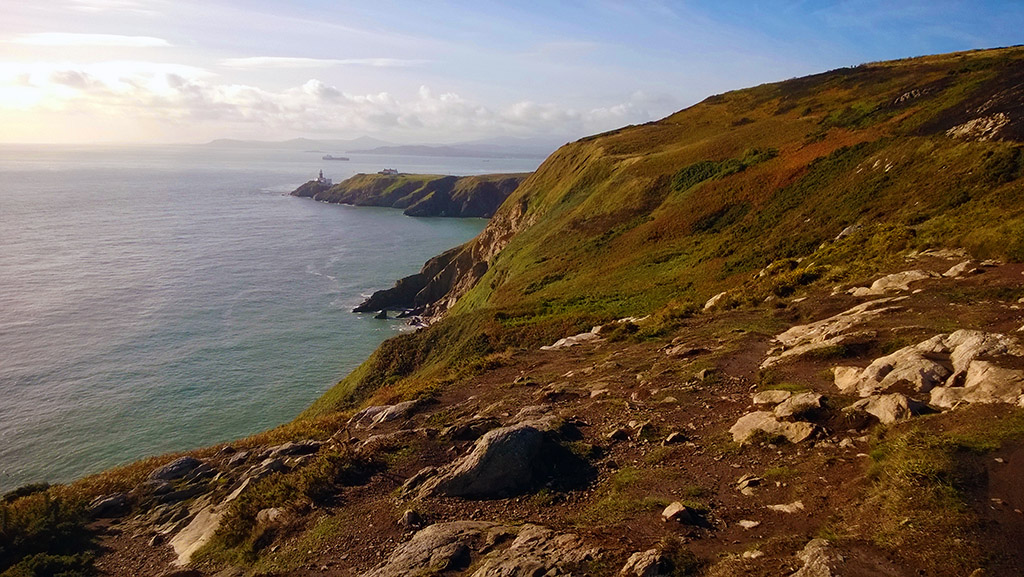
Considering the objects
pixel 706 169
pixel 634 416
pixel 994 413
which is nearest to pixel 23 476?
pixel 634 416

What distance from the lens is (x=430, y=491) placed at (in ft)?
46.0

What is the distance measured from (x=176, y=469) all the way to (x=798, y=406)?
21.5 m

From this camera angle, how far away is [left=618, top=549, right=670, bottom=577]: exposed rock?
351 inches

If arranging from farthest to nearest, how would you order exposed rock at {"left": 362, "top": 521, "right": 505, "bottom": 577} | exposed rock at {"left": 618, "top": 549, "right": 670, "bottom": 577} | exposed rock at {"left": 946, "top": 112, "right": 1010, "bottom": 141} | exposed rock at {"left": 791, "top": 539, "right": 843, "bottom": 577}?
exposed rock at {"left": 946, "top": 112, "right": 1010, "bottom": 141} < exposed rock at {"left": 362, "top": 521, "right": 505, "bottom": 577} < exposed rock at {"left": 618, "top": 549, "right": 670, "bottom": 577} < exposed rock at {"left": 791, "top": 539, "right": 843, "bottom": 577}

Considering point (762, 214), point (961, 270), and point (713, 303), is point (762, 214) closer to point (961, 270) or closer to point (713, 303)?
point (713, 303)

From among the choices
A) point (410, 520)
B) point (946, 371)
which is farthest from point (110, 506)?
point (946, 371)

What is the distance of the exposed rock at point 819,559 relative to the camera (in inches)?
320

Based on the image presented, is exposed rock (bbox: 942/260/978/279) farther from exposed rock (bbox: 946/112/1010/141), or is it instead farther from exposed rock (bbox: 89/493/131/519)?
exposed rock (bbox: 89/493/131/519)

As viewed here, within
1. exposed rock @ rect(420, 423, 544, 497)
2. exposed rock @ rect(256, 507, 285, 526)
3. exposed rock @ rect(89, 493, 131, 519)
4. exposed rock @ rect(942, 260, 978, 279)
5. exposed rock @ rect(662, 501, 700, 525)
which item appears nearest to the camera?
exposed rock @ rect(662, 501, 700, 525)

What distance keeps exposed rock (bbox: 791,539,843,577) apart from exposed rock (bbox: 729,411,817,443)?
14.1ft

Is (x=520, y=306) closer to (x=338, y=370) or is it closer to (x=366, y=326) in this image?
(x=338, y=370)

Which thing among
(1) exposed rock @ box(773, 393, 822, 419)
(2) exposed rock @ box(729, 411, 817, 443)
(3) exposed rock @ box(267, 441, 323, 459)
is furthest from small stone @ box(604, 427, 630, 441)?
(3) exposed rock @ box(267, 441, 323, 459)

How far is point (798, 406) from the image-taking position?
13.6 meters

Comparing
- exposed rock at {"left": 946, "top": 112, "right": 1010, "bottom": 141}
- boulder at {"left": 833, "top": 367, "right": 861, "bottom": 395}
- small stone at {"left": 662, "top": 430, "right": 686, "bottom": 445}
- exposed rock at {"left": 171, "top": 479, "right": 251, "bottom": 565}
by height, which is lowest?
exposed rock at {"left": 171, "top": 479, "right": 251, "bottom": 565}
